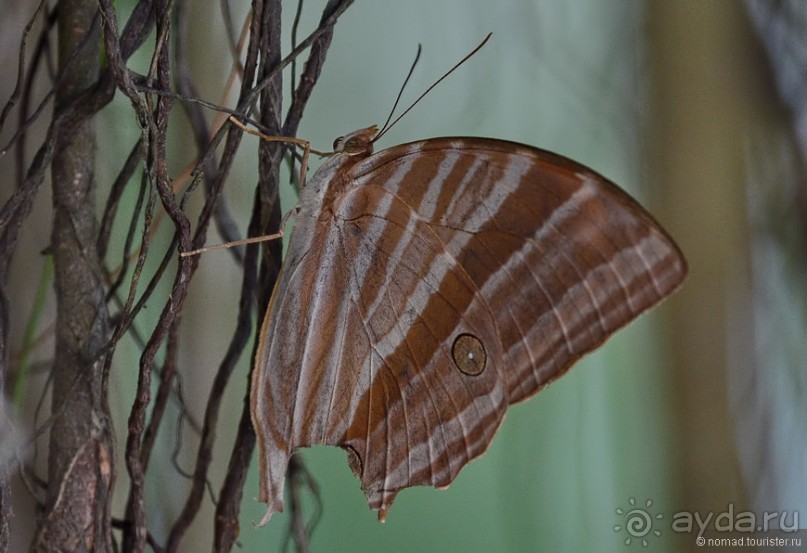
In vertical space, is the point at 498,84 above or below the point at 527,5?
below

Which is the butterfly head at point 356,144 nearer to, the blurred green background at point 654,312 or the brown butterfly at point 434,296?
the brown butterfly at point 434,296

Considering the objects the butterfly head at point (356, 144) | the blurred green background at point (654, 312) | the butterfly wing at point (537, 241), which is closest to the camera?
the butterfly wing at point (537, 241)

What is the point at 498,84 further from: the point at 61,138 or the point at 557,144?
the point at 61,138

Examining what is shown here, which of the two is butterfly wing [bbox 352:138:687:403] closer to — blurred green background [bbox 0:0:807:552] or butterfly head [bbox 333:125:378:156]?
butterfly head [bbox 333:125:378:156]

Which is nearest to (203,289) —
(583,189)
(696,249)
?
(583,189)

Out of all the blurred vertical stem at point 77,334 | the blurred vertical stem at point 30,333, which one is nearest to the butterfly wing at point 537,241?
the blurred vertical stem at point 77,334

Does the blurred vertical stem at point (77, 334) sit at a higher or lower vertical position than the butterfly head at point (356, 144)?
lower

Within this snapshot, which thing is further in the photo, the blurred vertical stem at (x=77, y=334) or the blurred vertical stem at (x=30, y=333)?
the blurred vertical stem at (x=30, y=333)
